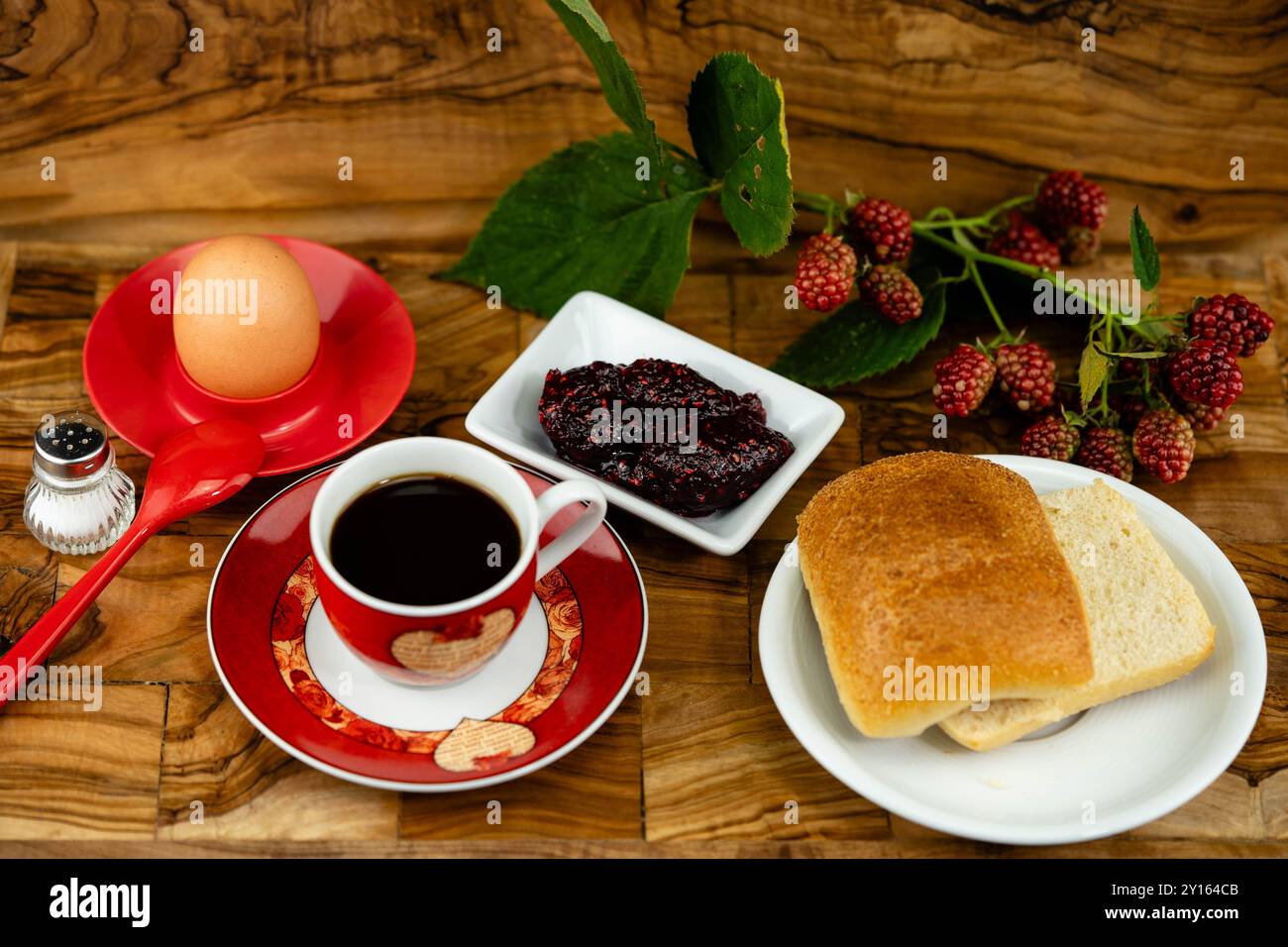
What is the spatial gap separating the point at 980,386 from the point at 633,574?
1.50ft

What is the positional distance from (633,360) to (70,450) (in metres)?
0.57

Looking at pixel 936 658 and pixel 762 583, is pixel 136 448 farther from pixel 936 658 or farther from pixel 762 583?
pixel 936 658

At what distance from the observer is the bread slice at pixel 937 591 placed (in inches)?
39.4

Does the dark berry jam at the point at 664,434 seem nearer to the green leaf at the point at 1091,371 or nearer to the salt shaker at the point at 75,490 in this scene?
the green leaf at the point at 1091,371

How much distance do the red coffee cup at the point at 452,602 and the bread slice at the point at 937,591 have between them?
0.22 metres

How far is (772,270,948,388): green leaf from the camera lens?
140 centimetres

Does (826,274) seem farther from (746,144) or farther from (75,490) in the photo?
(75,490)

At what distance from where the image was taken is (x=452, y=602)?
0.98 m

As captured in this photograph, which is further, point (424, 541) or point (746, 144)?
point (746, 144)

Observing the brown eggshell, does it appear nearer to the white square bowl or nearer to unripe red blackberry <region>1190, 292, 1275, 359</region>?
the white square bowl

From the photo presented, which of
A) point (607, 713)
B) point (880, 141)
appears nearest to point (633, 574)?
point (607, 713)

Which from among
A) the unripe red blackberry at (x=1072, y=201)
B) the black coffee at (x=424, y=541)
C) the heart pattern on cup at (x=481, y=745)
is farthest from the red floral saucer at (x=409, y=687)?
Answer: the unripe red blackberry at (x=1072, y=201)

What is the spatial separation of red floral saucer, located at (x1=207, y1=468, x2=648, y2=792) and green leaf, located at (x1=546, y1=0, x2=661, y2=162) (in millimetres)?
490

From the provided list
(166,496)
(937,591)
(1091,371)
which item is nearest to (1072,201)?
(1091,371)
